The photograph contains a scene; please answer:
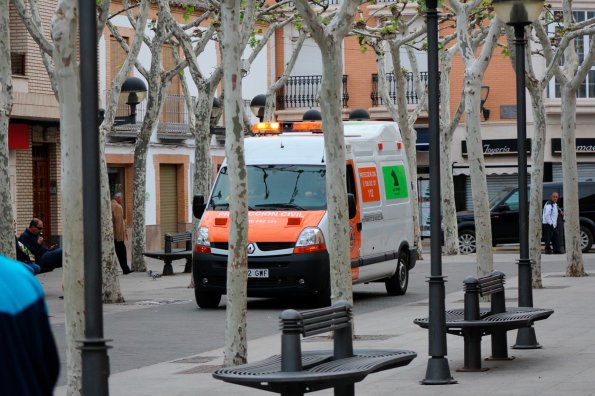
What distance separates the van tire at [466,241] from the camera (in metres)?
39.2

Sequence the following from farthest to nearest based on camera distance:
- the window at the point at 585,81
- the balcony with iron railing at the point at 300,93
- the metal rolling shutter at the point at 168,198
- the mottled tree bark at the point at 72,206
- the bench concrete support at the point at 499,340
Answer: the balcony with iron railing at the point at 300,93
the window at the point at 585,81
the metal rolling shutter at the point at 168,198
the bench concrete support at the point at 499,340
the mottled tree bark at the point at 72,206

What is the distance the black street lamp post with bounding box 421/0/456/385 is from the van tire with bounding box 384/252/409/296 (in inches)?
443

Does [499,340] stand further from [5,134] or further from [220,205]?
[5,134]

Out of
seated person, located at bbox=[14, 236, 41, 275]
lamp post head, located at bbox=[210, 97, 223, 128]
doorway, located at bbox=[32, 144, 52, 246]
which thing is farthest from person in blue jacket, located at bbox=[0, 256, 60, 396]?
doorway, located at bbox=[32, 144, 52, 246]

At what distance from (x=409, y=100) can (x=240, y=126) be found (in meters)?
41.0

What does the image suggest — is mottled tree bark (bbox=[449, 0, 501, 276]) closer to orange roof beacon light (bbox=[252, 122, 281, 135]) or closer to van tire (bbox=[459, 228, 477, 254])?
orange roof beacon light (bbox=[252, 122, 281, 135])

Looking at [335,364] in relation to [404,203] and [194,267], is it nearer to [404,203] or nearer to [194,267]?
[194,267]

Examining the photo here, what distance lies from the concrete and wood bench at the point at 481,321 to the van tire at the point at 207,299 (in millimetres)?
7890

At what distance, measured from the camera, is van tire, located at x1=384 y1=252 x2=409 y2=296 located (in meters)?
23.4

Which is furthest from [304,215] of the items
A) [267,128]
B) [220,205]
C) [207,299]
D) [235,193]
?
[235,193]

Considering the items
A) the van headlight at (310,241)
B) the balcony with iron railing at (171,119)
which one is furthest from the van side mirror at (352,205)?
the balcony with iron railing at (171,119)

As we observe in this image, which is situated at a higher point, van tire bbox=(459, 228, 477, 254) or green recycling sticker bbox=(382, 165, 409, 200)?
green recycling sticker bbox=(382, 165, 409, 200)

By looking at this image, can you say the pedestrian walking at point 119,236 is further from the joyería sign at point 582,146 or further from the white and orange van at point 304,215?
the joyería sign at point 582,146

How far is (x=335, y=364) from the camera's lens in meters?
9.30
